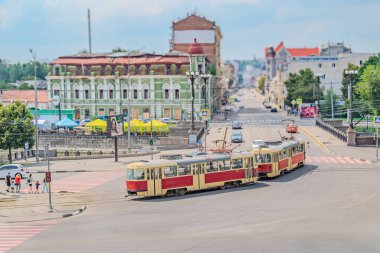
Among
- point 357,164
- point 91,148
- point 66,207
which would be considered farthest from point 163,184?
point 91,148

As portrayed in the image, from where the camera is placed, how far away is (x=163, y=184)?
3991 centimetres

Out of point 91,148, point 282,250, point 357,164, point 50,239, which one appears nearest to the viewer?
point 282,250

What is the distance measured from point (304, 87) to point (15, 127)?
275ft

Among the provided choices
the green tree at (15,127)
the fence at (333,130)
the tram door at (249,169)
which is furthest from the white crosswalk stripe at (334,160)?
the green tree at (15,127)

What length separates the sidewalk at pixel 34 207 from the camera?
35.1 meters

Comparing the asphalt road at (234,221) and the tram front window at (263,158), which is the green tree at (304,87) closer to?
the tram front window at (263,158)

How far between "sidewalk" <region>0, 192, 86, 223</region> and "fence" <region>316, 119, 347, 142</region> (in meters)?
43.9

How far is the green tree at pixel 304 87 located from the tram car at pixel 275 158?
8451cm

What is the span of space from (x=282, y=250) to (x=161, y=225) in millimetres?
7658

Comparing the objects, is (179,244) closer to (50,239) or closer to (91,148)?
(50,239)

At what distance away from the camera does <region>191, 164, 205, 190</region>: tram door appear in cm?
4150

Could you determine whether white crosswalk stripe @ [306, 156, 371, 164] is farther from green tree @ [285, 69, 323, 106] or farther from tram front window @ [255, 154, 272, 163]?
green tree @ [285, 69, 323, 106]

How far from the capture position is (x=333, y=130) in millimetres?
83562

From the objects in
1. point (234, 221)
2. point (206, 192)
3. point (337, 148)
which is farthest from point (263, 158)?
point (337, 148)
